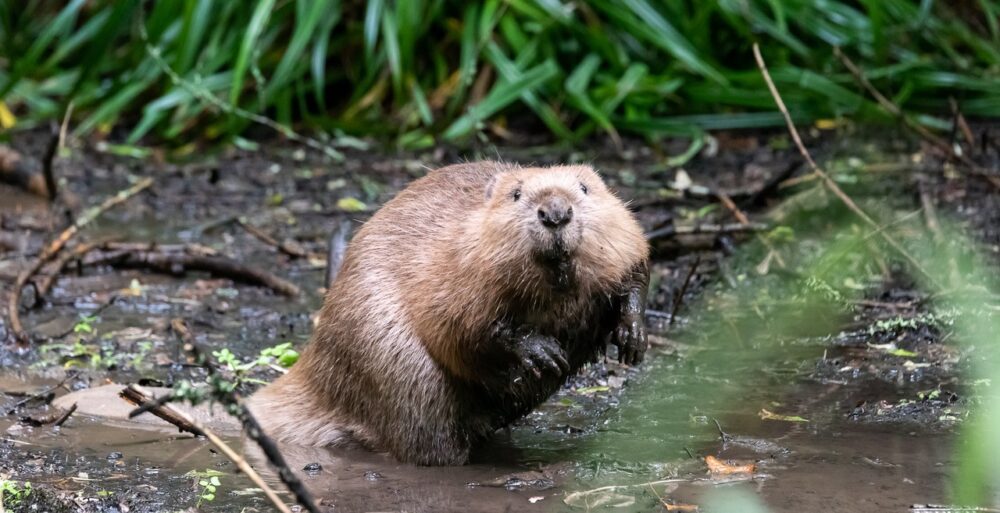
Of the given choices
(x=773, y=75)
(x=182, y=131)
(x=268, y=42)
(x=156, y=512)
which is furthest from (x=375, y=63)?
(x=156, y=512)

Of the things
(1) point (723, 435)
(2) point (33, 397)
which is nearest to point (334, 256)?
Result: (2) point (33, 397)

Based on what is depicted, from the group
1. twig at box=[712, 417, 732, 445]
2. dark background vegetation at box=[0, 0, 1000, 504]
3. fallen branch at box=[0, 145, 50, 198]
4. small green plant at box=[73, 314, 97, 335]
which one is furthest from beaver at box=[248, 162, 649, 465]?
fallen branch at box=[0, 145, 50, 198]

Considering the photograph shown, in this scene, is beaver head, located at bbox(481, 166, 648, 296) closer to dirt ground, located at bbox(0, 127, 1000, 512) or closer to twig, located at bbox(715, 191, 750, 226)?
dirt ground, located at bbox(0, 127, 1000, 512)

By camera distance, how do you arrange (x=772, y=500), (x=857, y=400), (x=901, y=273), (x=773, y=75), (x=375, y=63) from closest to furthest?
1. (x=772, y=500)
2. (x=857, y=400)
3. (x=901, y=273)
4. (x=773, y=75)
5. (x=375, y=63)

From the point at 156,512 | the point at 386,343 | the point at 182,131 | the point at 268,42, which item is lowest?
the point at 156,512

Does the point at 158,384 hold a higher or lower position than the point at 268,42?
lower

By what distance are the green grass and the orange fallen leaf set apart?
3.84 meters

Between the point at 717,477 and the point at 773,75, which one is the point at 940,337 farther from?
the point at 773,75

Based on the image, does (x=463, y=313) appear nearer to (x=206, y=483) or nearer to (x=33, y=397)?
(x=206, y=483)

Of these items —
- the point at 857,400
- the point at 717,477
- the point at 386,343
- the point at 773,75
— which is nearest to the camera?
the point at 717,477

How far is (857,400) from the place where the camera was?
3.63m

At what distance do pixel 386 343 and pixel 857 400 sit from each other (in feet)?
4.34

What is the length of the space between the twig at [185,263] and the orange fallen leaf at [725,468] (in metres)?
2.41

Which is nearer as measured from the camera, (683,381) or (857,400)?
(857,400)
